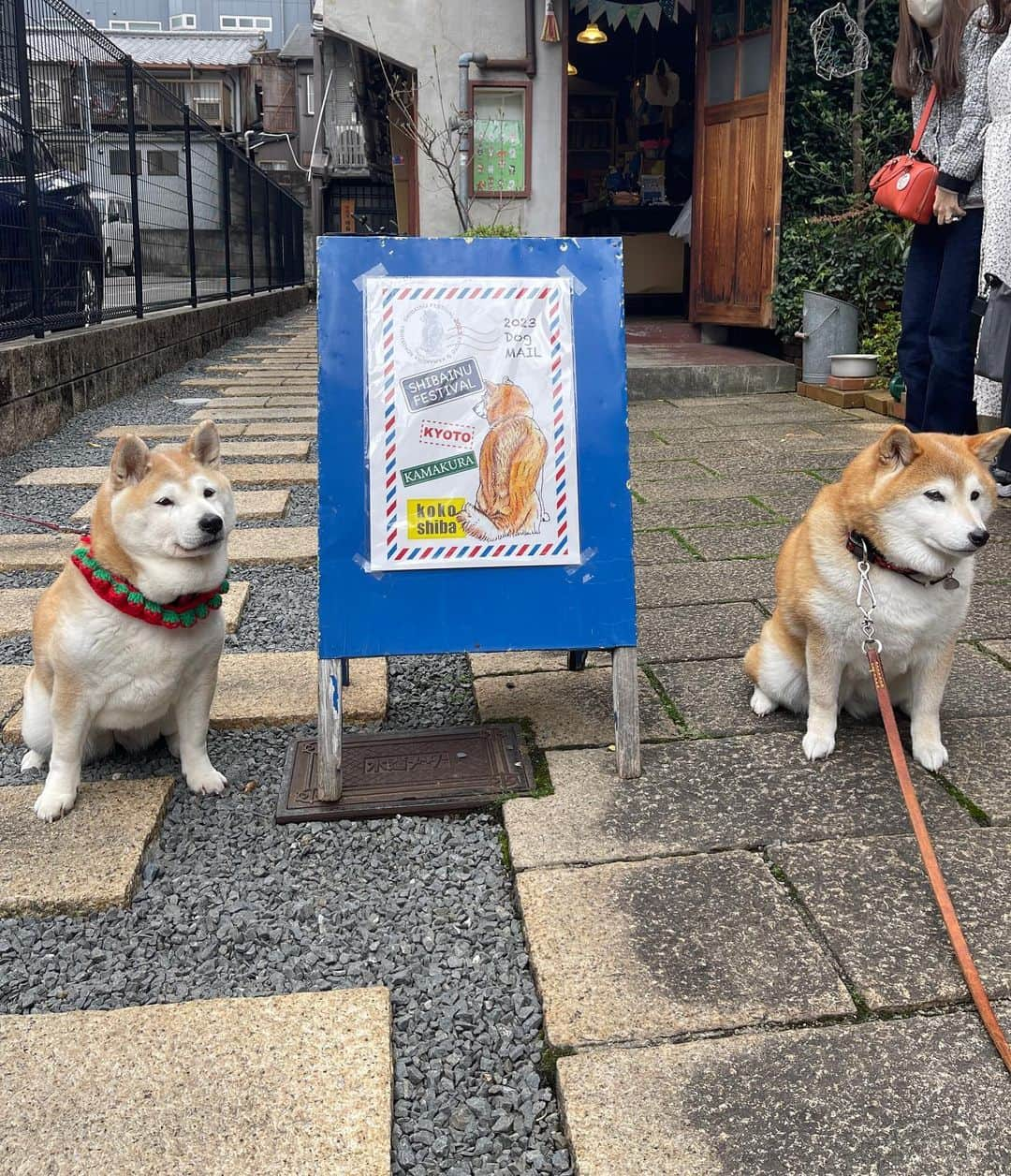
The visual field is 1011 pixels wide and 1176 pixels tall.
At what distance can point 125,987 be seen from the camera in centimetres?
198

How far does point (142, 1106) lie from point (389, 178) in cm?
1993

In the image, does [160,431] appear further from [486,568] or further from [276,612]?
[486,568]

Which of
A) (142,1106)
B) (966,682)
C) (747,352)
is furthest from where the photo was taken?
(747,352)

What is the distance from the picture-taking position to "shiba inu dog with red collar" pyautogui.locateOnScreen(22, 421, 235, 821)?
237 centimetres

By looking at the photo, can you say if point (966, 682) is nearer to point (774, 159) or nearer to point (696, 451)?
point (696, 451)

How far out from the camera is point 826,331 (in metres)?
8.44

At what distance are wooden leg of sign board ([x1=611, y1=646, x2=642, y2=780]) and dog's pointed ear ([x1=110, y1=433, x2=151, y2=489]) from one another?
1260 millimetres

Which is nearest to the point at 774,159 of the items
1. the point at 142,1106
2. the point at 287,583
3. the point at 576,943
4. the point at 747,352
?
the point at 747,352

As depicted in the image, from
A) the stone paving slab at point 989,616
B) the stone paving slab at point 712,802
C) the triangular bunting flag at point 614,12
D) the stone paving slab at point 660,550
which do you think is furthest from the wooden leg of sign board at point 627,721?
the triangular bunting flag at point 614,12

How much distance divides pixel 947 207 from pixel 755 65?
505 cm

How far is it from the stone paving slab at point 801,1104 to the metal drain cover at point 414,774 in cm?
95

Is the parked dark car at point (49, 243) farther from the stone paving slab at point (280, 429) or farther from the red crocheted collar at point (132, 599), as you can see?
the red crocheted collar at point (132, 599)

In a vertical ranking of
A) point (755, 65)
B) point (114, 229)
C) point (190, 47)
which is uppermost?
point (190, 47)

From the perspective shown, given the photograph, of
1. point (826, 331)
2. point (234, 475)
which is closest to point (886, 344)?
point (826, 331)
